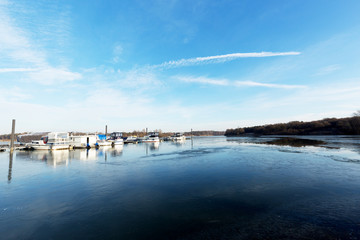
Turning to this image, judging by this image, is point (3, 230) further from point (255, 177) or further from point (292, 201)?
point (255, 177)

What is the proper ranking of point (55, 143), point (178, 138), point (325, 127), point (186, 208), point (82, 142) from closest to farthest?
1. point (186, 208)
2. point (55, 143)
3. point (82, 142)
4. point (178, 138)
5. point (325, 127)

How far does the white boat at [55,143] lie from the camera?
119ft

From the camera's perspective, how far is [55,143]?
36562 millimetres

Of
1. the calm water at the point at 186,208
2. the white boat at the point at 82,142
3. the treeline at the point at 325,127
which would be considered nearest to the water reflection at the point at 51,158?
the calm water at the point at 186,208

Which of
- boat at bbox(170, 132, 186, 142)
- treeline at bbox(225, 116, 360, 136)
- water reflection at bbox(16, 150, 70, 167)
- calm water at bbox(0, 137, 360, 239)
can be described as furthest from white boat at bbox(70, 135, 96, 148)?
treeline at bbox(225, 116, 360, 136)

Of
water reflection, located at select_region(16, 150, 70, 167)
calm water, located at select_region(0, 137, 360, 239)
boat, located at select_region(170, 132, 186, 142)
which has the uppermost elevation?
boat, located at select_region(170, 132, 186, 142)

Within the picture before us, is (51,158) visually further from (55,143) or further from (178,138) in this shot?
(178,138)

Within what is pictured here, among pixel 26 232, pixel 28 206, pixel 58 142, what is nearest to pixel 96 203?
pixel 26 232

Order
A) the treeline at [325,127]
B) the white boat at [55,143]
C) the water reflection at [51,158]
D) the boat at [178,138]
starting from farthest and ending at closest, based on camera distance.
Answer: the boat at [178,138]
the treeline at [325,127]
the white boat at [55,143]
the water reflection at [51,158]

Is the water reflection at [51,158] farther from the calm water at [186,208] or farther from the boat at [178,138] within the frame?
the boat at [178,138]

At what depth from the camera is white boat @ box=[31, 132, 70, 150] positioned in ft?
119

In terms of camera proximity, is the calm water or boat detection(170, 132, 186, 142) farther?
boat detection(170, 132, 186, 142)

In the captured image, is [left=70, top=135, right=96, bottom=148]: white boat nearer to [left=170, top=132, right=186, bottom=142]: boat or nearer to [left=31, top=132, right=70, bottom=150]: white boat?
[left=31, top=132, right=70, bottom=150]: white boat

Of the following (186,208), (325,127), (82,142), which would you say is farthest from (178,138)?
(325,127)
